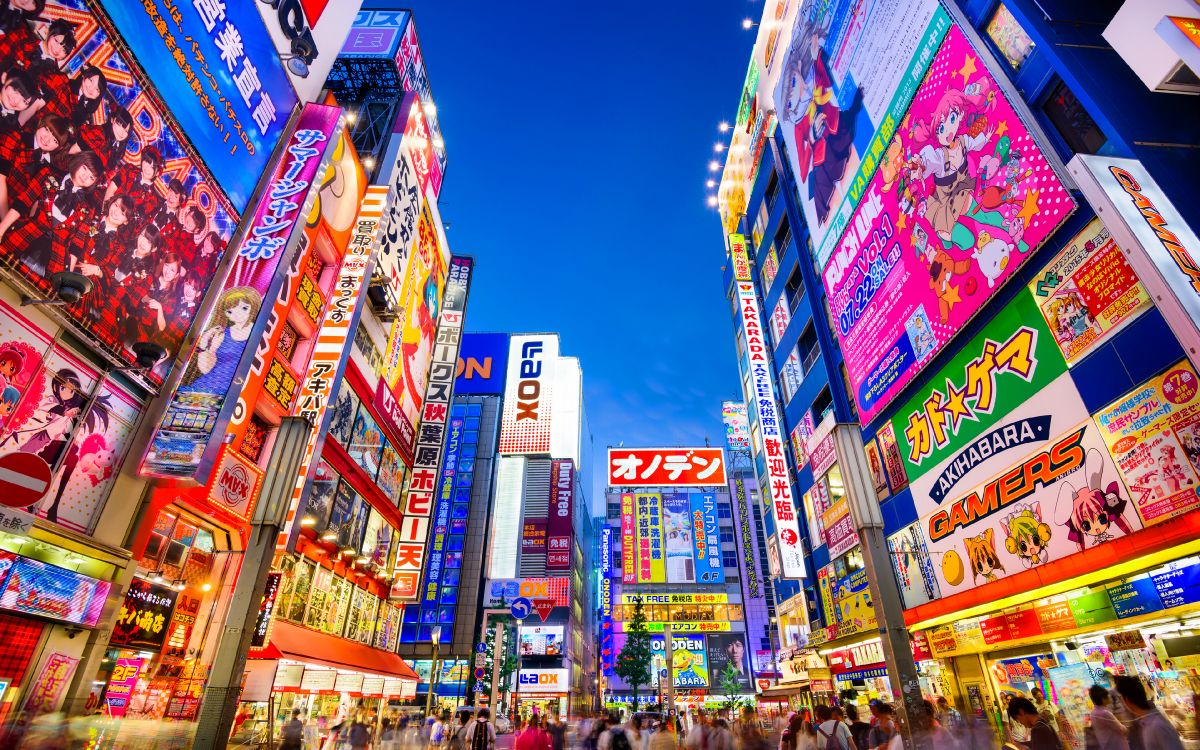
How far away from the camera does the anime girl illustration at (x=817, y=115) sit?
1948cm

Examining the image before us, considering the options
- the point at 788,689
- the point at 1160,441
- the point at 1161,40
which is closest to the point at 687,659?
the point at 788,689

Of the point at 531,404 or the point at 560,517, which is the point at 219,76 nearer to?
the point at 531,404

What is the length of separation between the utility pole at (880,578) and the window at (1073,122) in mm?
7959

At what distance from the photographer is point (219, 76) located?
1193 centimetres

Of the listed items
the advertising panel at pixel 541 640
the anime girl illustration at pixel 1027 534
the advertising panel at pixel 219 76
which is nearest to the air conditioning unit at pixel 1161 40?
the anime girl illustration at pixel 1027 534

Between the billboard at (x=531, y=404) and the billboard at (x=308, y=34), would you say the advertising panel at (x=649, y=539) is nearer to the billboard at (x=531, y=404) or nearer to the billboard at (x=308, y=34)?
the billboard at (x=531, y=404)

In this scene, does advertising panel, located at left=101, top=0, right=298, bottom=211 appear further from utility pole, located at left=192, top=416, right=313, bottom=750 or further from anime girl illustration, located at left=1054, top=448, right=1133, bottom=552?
anime girl illustration, located at left=1054, top=448, right=1133, bottom=552

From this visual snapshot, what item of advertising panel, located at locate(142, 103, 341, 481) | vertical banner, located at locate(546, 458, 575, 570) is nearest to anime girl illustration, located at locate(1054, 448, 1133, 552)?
advertising panel, located at locate(142, 103, 341, 481)

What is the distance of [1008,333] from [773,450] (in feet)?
47.5

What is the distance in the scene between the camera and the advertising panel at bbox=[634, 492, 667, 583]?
4503 cm

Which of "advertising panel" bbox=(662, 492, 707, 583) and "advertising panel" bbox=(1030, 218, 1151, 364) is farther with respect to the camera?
"advertising panel" bbox=(662, 492, 707, 583)

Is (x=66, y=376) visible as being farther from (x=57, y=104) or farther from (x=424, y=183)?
(x=424, y=183)

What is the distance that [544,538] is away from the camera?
58969mm

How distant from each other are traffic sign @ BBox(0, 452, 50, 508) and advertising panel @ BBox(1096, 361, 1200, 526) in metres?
17.1
